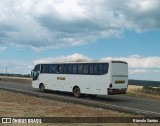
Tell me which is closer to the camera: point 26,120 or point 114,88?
point 26,120

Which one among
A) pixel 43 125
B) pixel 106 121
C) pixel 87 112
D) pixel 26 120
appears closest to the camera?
pixel 26 120

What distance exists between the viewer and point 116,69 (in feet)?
102

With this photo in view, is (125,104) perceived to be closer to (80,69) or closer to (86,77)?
(86,77)

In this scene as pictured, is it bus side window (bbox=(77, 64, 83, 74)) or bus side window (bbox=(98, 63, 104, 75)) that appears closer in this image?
bus side window (bbox=(98, 63, 104, 75))

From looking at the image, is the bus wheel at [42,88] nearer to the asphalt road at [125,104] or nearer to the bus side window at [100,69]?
the asphalt road at [125,104]

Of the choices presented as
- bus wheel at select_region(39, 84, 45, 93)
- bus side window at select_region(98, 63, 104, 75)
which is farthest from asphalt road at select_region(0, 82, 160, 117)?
bus wheel at select_region(39, 84, 45, 93)

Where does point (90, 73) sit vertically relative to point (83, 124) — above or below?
above

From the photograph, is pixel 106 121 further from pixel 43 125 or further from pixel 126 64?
pixel 126 64

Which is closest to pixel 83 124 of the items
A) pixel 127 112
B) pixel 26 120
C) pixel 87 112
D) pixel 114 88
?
pixel 26 120

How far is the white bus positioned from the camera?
30938 millimetres

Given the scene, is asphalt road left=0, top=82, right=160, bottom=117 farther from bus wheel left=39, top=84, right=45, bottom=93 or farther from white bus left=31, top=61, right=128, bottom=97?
bus wheel left=39, top=84, right=45, bottom=93

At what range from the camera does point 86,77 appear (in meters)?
32.8

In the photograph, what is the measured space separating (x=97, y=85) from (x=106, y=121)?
13.3 meters

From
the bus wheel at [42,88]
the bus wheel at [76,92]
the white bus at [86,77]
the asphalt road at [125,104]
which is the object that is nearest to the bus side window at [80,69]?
the white bus at [86,77]
